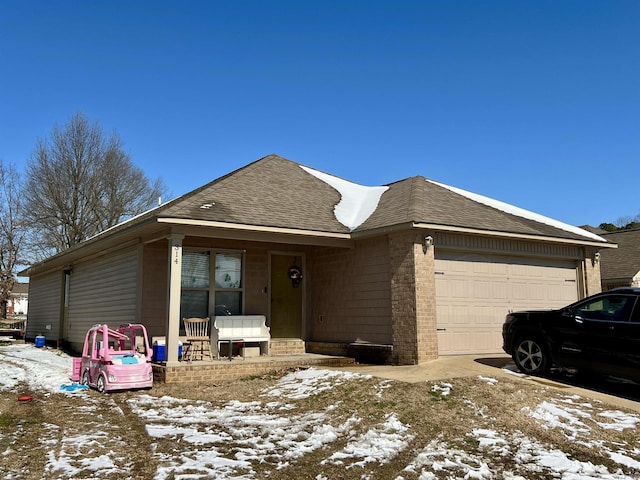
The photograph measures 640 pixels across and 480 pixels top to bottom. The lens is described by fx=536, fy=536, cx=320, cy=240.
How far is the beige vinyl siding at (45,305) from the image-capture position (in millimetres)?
20703

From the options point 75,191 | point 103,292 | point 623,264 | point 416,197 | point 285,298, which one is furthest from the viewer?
point 75,191

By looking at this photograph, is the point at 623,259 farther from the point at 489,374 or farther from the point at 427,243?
the point at 489,374

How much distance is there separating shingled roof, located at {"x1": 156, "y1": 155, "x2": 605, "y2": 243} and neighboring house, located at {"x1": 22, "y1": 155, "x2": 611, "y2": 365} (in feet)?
Answer: 0.19

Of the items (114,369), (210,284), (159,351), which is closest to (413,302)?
(210,284)

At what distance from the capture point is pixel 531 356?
926 cm

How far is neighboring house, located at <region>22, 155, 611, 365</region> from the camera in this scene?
11.2m

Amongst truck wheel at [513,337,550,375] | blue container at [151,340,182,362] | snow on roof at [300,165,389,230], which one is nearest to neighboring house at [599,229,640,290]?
snow on roof at [300,165,389,230]

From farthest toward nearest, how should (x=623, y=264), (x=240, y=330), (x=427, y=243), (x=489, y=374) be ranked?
(x=623, y=264) → (x=240, y=330) → (x=427, y=243) → (x=489, y=374)

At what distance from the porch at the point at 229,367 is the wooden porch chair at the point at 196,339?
1.59 ft

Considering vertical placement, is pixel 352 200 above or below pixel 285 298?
above

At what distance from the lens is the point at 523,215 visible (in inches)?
590

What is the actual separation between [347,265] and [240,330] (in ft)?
9.80

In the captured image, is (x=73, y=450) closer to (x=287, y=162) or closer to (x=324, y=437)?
(x=324, y=437)

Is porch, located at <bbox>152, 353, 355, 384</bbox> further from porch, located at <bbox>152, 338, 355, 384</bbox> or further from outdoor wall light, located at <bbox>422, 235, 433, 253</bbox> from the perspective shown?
outdoor wall light, located at <bbox>422, 235, 433, 253</bbox>
